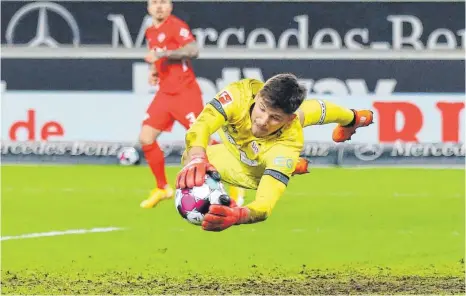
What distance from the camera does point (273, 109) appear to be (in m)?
8.09

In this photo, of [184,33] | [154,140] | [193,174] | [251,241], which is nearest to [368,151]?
[184,33]

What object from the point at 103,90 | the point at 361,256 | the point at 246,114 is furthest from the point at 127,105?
the point at 246,114

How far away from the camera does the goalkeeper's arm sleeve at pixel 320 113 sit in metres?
9.20

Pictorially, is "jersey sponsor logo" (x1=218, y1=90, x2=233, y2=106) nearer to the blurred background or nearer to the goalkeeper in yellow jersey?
the goalkeeper in yellow jersey

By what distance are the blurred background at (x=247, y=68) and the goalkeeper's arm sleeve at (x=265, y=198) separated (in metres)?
8.84

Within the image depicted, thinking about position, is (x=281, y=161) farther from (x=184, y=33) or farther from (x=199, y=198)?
(x=184, y=33)

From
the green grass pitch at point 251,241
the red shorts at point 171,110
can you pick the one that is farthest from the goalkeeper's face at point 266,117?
the red shorts at point 171,110

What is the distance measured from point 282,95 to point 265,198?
68cm

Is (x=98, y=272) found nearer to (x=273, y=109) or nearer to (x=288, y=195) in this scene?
(x=273, y=109)

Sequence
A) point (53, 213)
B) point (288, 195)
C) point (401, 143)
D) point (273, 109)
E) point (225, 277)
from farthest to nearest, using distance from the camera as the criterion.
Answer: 1. point (401, 143)
2. point (288, 195)
3. point (53, 213)
4. point (225, 277)
5. point (273, 109)

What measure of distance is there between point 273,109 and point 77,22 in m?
10.1

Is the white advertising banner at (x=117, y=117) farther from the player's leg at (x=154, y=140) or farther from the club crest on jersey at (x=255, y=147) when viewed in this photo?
the club crest on jersey at (x=255, y=147)

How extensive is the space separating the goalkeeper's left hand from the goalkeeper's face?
833mm

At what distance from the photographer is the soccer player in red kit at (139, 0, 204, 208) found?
45.1 feet
